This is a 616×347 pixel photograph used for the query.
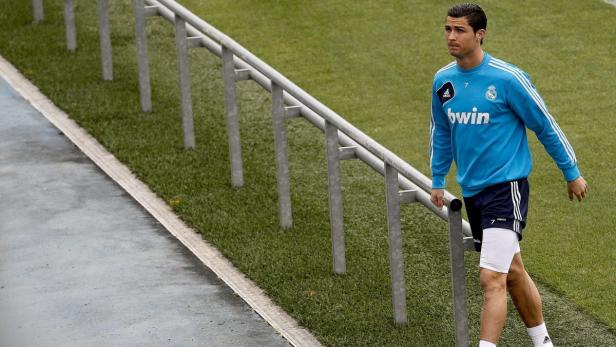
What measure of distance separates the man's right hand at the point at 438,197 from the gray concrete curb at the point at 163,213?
1.04 m

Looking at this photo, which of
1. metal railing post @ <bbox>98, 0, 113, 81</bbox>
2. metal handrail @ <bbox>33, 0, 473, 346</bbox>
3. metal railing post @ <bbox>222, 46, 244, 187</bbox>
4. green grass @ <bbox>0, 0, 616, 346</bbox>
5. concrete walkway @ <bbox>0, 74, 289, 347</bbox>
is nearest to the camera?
metal handrail @ <bbox>33, 0, 473, 346</bbox>

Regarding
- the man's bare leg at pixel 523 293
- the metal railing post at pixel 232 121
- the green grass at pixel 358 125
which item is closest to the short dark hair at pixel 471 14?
the man's bare leg at pixel 523 293

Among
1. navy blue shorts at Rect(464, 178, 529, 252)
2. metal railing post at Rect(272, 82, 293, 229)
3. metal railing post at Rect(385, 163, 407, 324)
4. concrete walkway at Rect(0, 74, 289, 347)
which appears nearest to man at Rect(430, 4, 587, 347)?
navy blue shorts at Rect(464, 178, 529, 252)

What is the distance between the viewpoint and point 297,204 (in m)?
9.15

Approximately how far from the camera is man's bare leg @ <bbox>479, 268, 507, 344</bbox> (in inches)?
255

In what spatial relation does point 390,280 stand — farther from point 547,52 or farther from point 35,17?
point 35,17

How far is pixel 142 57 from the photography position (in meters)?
10.5

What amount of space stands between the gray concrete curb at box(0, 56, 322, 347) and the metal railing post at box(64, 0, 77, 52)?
21.5 inches

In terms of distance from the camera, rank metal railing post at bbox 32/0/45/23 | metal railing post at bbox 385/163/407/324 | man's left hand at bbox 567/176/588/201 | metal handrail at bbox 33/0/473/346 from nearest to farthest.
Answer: man's left hand at bbox 567/176/588/201 → metal handrail at bbox 33/0/473/346 → metal railing post at bbox 385/163/407/324 → metal railing post at bbox 32/0/45/23

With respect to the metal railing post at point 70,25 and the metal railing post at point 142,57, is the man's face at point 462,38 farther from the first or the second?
the metal railing post at point 70,25

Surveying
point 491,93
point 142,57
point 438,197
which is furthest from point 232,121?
point 491,93

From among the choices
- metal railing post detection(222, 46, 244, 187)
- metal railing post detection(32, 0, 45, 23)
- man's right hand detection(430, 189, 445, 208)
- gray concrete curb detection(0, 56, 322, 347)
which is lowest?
gray concrete curb detection(0, 56, 322, 347)

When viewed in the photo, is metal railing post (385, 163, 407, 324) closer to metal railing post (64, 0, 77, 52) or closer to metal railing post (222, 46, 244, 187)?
metal railing post (222, 46, 244, 187)

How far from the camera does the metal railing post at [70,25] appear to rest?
1181 centimetres
